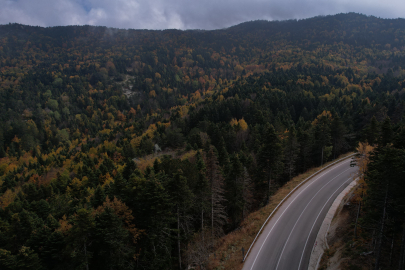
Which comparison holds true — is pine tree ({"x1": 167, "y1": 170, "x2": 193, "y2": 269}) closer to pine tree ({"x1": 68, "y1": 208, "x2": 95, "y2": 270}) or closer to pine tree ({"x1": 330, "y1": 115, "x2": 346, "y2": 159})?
pine tree ({"x1": 68, "y1": 208, "x2": 95, "y2": 270})

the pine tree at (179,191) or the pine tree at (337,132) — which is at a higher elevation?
the pine tree at (337,132)

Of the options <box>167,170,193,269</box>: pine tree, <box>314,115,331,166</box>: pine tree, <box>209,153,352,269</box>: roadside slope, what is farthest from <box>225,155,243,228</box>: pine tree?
<box>314,115,331,166</box>: pine tree

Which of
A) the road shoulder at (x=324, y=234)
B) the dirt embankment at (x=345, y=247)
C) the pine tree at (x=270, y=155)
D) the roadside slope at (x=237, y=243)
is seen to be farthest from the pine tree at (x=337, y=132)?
the dirt embankment at (x=345, y=247)

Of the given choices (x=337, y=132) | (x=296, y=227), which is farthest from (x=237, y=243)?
(x=337, y=132)

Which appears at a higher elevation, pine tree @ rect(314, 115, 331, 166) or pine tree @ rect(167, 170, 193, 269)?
pine tree @ rect(314, 115, 331, 166)

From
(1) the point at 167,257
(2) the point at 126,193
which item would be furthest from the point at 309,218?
(2) the point at 126,193

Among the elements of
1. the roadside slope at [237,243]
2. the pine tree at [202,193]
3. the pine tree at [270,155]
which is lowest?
the roadside slope at [237,243]

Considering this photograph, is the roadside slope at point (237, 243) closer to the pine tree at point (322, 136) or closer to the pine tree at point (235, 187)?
the pine tree at point (235, 187)

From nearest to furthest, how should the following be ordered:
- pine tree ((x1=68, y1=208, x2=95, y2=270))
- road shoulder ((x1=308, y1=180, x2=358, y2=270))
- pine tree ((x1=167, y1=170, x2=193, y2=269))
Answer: road shoulder ((x1=308, y1=180, x2=358, y2=270)) → pine tree ((x1=68, y1=208, x2=95, y2=270)) → pine tree ((x1=167, y1=170, x2=193, y2=269))

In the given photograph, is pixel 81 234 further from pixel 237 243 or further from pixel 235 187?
pixel 235 187
